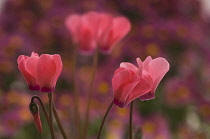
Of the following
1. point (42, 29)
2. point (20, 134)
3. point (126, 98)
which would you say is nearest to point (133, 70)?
point (126, 98)

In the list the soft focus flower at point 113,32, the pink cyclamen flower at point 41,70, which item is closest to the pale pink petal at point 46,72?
→ the pink cyclamen flower at point 41,70

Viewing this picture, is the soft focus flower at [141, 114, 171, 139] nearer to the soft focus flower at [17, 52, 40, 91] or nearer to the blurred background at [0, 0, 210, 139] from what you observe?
the blurred background at [0, 0, 210, 139]

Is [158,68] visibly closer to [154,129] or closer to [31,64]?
[31,64]

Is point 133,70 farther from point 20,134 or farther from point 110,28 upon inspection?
point 20,134

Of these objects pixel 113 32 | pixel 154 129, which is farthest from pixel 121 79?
pixel 154 129

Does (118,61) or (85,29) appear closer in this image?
(85,29)

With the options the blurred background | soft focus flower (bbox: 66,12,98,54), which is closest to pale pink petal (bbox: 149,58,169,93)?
soft focus flower (bbox: 66,12,98,54)

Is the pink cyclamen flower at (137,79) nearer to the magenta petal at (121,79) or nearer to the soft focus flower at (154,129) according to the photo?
the magenta petal at (121,79)
